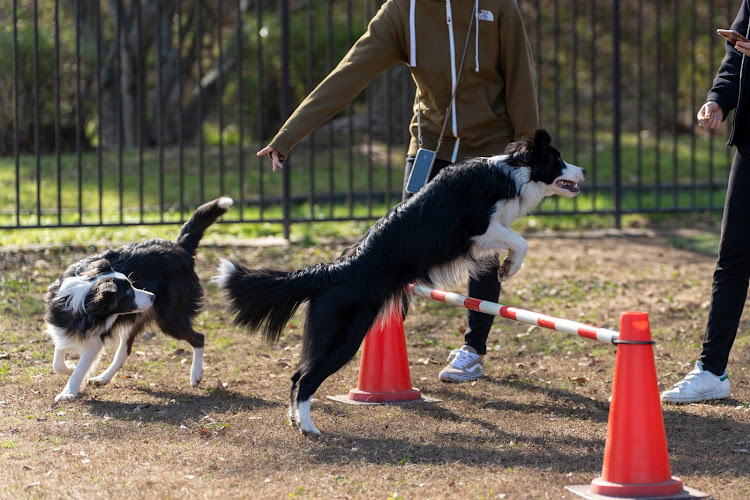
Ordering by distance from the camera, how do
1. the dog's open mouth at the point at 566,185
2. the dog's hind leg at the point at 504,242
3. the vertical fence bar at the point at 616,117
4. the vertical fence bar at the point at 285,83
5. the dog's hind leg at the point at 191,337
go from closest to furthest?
the dog's hind leg at the point at 504,242 < the dog's open mouth at the point at 566,185 < the dog's hind leg at the point at 191,337 < the vertical fence bar at the point at 285,83 < the vertical fence bar at the point at 616,117

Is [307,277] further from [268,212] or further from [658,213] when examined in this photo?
[658,213]

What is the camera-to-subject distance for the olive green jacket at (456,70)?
4598mm

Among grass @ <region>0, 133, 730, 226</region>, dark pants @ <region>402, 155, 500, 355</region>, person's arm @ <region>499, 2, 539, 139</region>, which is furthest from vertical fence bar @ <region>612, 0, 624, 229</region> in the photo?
person's arm @ <region>499, 2, 539, 139</region>

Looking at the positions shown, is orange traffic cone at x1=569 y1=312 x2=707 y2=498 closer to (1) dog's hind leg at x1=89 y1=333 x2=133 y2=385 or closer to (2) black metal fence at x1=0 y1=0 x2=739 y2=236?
(1) dog's hind leg at x1=89 y1=333 x2=133 y2=385

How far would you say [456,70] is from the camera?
15.2ft

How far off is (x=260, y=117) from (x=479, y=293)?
4.54m

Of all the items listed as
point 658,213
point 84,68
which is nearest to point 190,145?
point 84,68

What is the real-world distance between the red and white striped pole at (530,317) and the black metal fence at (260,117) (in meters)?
4.31

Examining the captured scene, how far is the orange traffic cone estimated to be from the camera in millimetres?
3240

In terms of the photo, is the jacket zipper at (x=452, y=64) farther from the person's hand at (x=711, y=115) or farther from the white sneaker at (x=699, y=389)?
the white sneaker at (x=699, y=389)

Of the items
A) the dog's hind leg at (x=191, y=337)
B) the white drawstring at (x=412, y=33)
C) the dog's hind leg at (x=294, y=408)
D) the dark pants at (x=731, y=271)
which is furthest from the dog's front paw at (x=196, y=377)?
→ the dark pants at (x=731, y=271)

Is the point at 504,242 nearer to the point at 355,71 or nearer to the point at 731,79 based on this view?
the point at 355,71

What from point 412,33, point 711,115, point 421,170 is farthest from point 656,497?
point 412,33

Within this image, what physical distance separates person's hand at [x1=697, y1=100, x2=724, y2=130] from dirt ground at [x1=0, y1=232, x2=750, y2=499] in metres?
1.37
